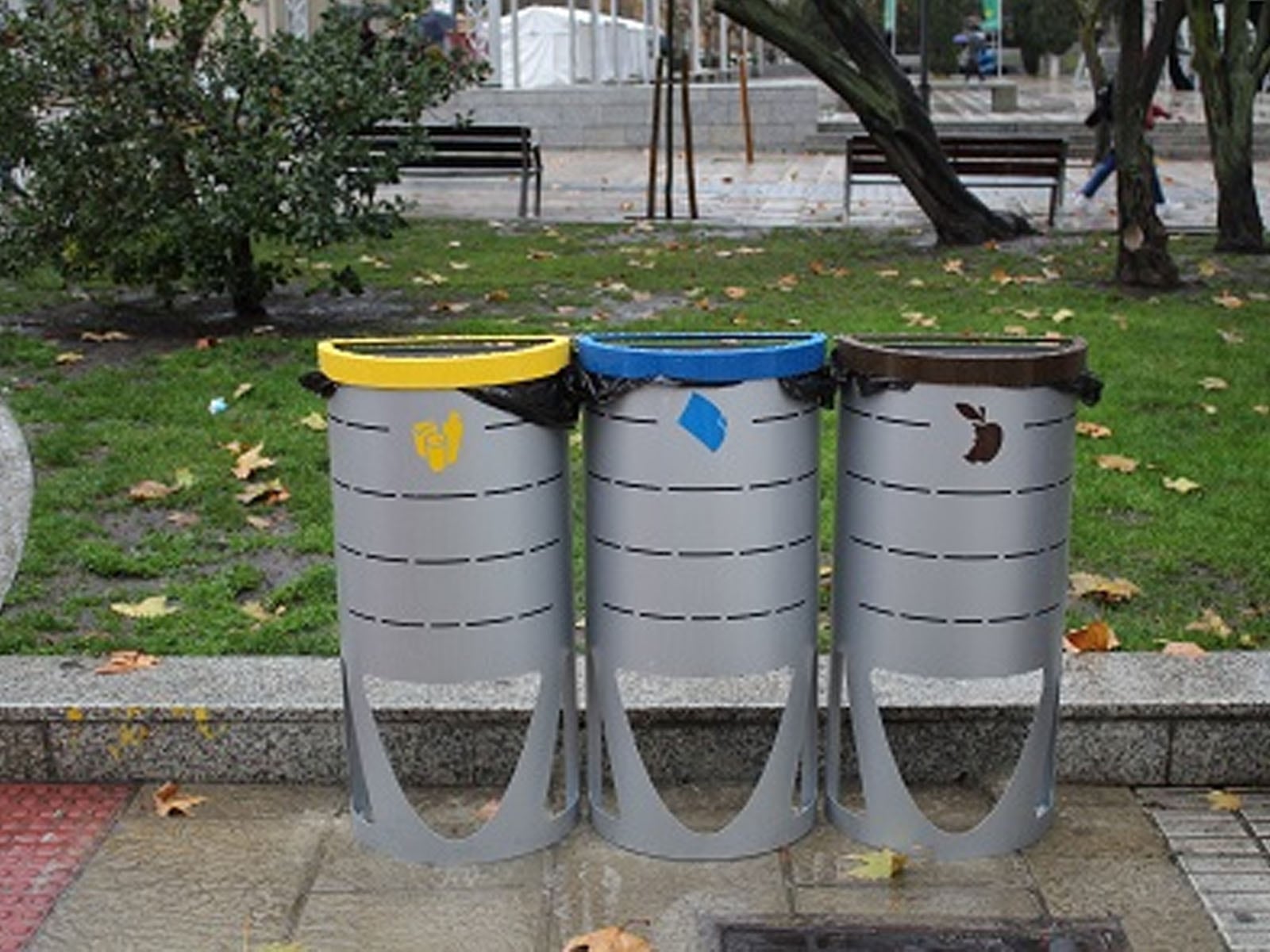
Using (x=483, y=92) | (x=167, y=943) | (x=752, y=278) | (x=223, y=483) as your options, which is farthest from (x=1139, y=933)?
(x=483, y=92)

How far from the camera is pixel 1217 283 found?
11.3 metres

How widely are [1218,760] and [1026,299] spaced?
6467 mm

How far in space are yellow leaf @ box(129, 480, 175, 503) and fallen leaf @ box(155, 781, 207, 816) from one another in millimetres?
2160

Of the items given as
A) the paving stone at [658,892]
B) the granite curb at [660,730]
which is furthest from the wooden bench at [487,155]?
the paving stone at [658,892]

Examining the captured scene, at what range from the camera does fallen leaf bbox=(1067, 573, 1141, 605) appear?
5289mm

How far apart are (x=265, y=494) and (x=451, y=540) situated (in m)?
2.73

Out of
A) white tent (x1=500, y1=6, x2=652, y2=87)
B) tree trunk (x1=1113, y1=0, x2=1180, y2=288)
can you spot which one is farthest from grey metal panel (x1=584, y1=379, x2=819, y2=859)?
white tent (x1=500, y1=6, x2=652, y2=87)

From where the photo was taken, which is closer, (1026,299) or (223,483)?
(223,483)

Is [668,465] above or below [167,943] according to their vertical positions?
above

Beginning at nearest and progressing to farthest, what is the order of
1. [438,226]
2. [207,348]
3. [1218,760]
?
[1218,760] < [207,348] < [438,226]

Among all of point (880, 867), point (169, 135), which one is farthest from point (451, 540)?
point (169, 135)

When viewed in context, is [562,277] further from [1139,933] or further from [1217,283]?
[1139,933]

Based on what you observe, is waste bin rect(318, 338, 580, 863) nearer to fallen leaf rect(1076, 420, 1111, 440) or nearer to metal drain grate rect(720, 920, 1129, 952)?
metal drain grate rect(720, 920, 1129, 952)

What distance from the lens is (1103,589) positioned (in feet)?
17.4
